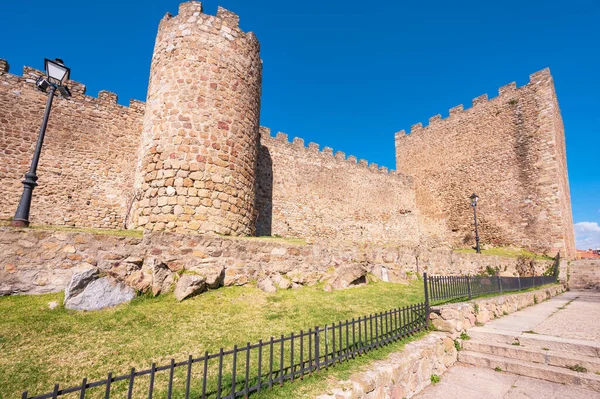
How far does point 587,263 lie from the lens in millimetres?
16500

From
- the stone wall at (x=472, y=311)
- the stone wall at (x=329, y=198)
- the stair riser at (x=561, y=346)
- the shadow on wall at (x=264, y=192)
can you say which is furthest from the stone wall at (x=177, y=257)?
the stone wall at (x=329, y=198)

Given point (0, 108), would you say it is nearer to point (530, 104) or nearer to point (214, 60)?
point (214, 60)

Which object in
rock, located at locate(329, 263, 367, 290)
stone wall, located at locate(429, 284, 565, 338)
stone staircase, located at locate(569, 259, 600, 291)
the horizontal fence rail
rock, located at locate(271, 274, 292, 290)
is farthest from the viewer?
stone staircase, located at locate(569, 259, 600, 291)

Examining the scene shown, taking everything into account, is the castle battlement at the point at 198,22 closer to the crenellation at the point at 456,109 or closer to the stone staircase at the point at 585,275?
the stone staircase at the point at 585,275

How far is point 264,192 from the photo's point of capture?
17.2 metres

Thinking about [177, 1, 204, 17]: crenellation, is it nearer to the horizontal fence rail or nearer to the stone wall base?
the horizontal fence rail

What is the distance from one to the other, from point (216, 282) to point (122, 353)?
2605mm

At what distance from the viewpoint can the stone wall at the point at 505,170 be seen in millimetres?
19734

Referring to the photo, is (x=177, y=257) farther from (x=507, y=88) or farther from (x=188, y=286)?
(x=507, y=88)

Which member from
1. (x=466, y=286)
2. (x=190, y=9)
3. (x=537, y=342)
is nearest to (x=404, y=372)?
(x=537, y=342)

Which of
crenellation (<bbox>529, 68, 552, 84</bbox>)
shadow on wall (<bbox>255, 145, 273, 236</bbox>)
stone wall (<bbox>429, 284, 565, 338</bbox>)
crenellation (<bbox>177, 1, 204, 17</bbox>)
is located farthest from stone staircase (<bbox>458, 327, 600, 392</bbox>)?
crenellation (<bbox>529, 68, 552, 84</bbox>)

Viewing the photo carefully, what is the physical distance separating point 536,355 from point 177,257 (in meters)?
6.72

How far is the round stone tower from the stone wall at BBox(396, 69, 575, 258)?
64.7 feet

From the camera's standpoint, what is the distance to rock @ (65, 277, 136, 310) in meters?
4.71
